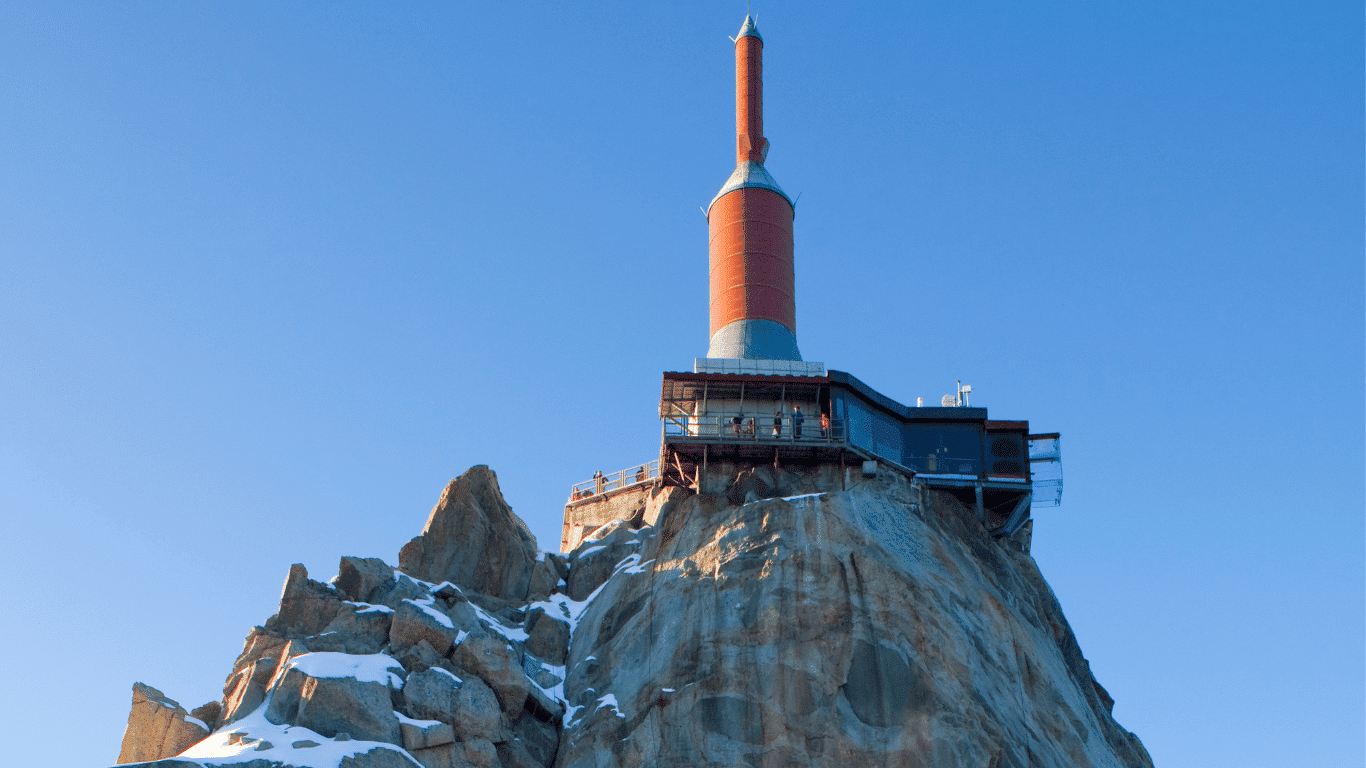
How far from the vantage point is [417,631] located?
5972 cm

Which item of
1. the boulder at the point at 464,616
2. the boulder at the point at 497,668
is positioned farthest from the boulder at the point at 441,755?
the boulder at the point at 464,616

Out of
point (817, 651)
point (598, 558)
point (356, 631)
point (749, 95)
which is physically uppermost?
point (749, 95)

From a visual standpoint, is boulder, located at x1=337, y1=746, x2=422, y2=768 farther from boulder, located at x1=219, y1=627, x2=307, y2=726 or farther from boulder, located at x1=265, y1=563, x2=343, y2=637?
boulder, located at x1=265, y1=563, x2=343, y2=637

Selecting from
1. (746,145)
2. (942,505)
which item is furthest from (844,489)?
(746,145)

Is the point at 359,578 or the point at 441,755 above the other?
the point at 359,578

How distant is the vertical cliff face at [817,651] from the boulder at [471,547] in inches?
178

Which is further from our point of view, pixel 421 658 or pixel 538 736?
pixel 421 658

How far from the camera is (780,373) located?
7056 cm

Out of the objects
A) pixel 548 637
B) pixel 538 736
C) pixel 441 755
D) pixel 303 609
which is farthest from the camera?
pixel 548 637

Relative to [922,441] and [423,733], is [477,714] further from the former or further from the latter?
[922,441]

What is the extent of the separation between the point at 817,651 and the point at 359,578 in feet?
64.6

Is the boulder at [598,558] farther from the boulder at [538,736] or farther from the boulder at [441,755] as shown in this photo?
the boulder at [441,755]

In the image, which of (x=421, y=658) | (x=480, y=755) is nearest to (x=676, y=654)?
(x=480, y=755)

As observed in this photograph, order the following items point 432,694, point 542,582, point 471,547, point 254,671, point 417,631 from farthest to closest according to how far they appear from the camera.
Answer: point 542,582 → point 471,547 → point 417,631 → point 254,671 → point 432,694
